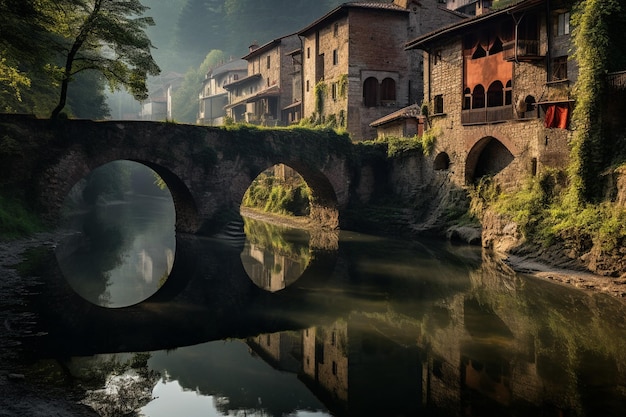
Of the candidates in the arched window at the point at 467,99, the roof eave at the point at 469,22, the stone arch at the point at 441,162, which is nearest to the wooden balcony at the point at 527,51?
the roof eave at the point at 469,22

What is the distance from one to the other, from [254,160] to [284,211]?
1034 centimetres

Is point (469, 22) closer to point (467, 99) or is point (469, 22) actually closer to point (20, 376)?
point (467, 99)

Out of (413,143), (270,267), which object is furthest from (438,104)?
(270,267)

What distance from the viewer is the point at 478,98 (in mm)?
33031

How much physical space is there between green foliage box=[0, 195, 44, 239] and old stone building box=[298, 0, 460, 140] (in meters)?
24.3

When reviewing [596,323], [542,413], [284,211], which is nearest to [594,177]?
[596,323]

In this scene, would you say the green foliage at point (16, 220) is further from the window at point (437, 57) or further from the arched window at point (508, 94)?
the window at point (437, 57)

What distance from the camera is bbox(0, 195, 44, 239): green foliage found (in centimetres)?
2519

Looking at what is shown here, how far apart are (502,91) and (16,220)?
25856 mm

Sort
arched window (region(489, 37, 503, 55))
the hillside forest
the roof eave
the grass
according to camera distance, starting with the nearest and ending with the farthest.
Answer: the hillside forest
the grass
the roof eave
arched window (region(489, 37, 503, 55))

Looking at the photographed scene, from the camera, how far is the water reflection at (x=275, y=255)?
2380 cm

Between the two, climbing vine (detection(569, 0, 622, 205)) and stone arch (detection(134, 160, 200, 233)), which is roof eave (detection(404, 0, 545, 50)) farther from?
stone arch (detection(134, 160, 200, 233))

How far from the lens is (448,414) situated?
1084 cm

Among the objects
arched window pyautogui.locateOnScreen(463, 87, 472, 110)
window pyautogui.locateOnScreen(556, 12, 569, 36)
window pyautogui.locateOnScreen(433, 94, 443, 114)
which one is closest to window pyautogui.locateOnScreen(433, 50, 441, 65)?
window pyautogui.locateOnScreen(433, 94, 443, 114)
